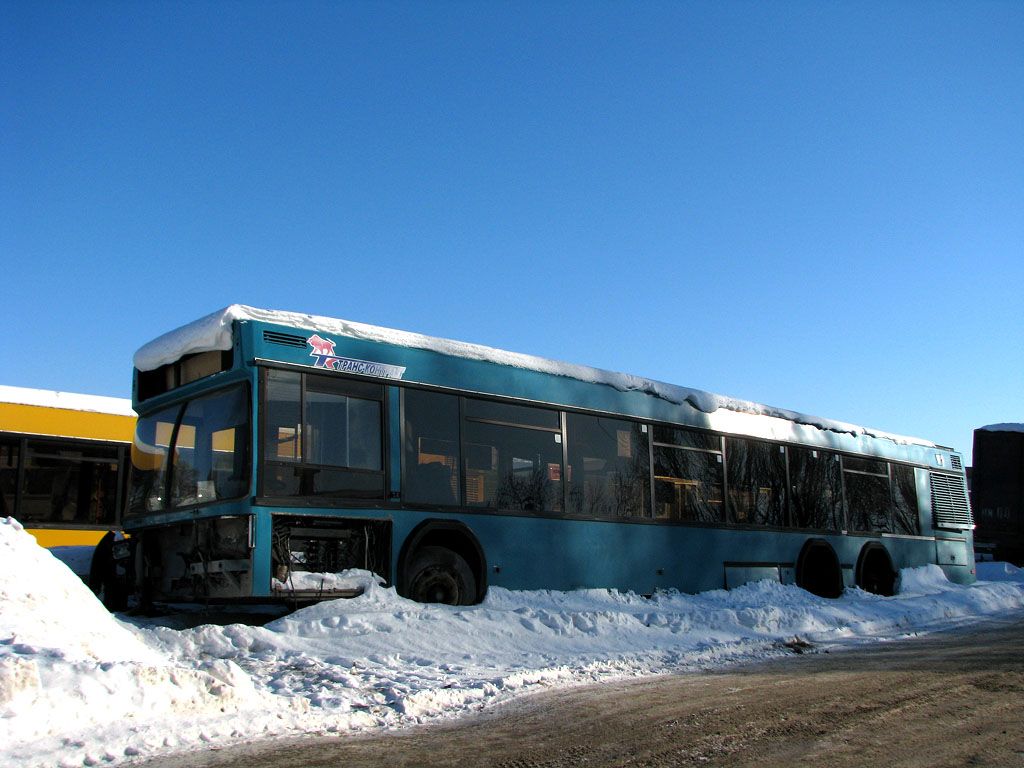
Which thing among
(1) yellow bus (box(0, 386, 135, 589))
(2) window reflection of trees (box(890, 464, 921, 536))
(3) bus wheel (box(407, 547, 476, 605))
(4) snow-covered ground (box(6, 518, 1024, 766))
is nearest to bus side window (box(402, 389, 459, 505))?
(3) bus wheel (box(407, 547, 476, 605))

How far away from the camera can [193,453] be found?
9172 mm

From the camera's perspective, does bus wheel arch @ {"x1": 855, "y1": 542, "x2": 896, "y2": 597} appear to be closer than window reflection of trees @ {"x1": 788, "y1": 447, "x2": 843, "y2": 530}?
No

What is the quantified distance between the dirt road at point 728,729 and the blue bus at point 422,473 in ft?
9.48

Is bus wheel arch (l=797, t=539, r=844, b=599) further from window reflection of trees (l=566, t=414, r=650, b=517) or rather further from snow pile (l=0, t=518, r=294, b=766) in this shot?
snow pile (l=0, t=518, r=294, b=766)

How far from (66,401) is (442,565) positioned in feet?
23.5

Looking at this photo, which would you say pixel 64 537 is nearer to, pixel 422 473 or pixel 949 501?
pixel 422 473

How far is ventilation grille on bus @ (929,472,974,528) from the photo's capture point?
58.6 feet

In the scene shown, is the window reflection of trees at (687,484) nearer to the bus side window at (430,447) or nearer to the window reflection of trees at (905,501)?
the bus side window at (430,447)

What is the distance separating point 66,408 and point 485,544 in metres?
7.11

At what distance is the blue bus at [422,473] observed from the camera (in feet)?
28.2

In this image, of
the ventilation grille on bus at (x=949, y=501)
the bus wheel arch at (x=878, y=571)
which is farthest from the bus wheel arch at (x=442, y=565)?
the ventilation grille on bus at (x=949, y=501)

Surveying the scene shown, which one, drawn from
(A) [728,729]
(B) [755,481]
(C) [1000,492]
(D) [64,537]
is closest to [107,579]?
(D) [64,537]

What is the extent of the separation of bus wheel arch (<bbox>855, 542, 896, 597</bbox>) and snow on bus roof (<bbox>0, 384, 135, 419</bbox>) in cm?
1187

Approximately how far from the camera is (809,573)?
48.8 feet
